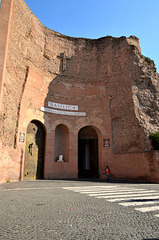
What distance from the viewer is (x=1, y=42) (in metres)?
10.7

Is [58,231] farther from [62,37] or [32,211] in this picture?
[62,37]

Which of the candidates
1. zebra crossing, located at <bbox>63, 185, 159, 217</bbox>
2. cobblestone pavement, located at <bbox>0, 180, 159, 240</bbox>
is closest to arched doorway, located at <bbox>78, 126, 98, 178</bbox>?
zebra crossing, located at <bbox>63, 185, 159, 217</bbox>

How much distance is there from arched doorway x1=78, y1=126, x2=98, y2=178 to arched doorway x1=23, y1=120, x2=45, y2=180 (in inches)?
159

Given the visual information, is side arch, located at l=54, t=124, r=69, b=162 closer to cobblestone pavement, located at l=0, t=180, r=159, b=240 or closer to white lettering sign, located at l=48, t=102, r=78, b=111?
white lettering sign, located at l=48, t=102, r=78, b=111

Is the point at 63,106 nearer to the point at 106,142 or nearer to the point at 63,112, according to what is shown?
the point at 63,112

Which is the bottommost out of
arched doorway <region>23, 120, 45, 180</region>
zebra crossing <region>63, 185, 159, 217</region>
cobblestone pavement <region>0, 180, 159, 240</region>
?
zebra crossing <region>63, 185, 159, 217</region>

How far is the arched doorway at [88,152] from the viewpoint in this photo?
56.0 ft

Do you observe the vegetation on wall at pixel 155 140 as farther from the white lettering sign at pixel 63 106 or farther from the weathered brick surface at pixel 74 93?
the white lettering sign at pixel 63 106

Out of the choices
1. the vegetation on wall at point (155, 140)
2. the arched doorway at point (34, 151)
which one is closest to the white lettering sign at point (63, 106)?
the arched doorway at point (34, 151)

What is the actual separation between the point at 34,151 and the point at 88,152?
552 cm

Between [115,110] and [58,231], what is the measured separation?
1466 cm

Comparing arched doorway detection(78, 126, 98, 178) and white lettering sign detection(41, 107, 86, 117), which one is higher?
white lettering sign detection(41, 107, 86, 117)

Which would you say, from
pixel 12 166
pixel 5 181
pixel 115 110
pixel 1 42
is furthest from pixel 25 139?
pixel 115 110

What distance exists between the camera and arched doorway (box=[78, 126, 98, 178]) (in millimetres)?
17078
